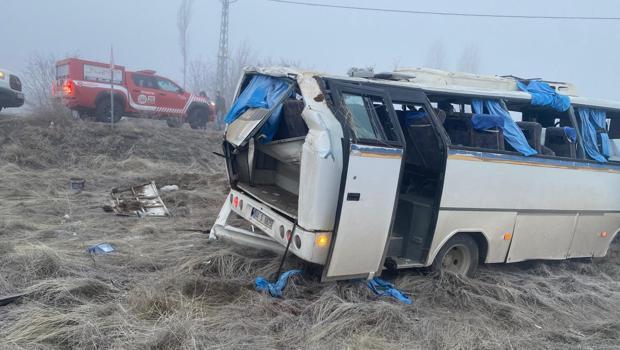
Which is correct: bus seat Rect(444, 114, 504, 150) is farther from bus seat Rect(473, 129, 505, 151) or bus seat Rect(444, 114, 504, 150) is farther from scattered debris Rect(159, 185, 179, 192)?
scattered debris Rect(159, 185, 179, 192)

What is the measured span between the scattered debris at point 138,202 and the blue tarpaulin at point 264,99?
276 cm

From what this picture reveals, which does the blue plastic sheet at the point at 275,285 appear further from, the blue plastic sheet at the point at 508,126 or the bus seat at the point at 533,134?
the bus seat at the point at 533,134

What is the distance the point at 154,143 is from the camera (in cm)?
1421

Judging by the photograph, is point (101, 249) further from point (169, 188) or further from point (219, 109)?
point (219, 109)

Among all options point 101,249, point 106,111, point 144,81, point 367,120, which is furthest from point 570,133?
point 144,81

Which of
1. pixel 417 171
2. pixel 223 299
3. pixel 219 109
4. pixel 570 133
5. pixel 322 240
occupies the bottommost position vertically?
pixel 219 109

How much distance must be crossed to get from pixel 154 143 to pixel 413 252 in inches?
417

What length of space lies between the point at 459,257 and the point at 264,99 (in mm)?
2964

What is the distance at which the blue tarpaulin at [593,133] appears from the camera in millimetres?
6617

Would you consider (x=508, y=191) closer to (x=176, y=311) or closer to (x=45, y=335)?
(x=176, y=311)

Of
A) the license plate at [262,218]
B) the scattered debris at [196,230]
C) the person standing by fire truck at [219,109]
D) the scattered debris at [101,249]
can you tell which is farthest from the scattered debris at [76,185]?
the person standing by fire truck at [219,109]

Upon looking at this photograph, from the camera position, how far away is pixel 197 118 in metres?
18.7

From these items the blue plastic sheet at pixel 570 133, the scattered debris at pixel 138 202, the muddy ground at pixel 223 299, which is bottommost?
the scattered debris at pixel 138 202

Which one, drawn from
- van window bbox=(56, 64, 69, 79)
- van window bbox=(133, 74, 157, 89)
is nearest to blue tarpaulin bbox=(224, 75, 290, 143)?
van window bbox=(56, 64, 69, 79)
